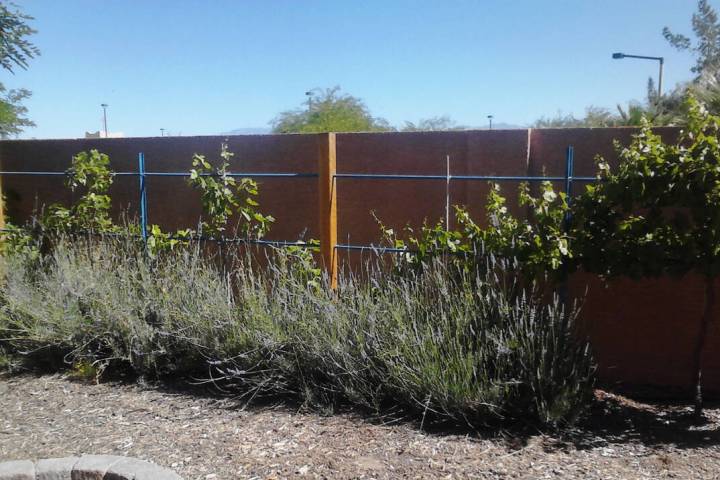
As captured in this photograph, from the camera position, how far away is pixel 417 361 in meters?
4.56

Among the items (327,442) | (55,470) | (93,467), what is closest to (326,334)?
(327,442)

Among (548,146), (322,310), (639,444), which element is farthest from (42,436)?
(548,146)

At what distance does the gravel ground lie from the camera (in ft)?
12.8

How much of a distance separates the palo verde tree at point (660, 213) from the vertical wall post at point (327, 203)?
222 centimetres

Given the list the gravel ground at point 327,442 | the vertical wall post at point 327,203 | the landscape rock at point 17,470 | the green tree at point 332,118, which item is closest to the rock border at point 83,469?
the landscape rock at point 17,470

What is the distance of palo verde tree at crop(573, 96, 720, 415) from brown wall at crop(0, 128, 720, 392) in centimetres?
53

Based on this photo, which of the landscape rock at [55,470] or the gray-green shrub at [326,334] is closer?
the landscape rock at [55,470]

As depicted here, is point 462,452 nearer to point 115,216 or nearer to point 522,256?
point 522,256

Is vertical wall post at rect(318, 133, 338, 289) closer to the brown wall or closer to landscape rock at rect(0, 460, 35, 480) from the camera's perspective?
the brown wall

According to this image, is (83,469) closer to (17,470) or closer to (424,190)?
(17,470)

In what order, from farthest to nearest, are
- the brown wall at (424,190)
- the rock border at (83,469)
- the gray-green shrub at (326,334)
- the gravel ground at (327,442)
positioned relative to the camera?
1. the brown wall at (424,190)
2. the gray-green shrub at (326,334)
3. the rock border at (83,469)
4. the gravel ground at (327,442)

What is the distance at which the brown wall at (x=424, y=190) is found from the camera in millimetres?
5336

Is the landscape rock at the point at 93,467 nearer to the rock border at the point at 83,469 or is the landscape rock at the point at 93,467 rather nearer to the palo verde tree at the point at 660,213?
the rock border at the point at 83,469

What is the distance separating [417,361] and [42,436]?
2594mm
